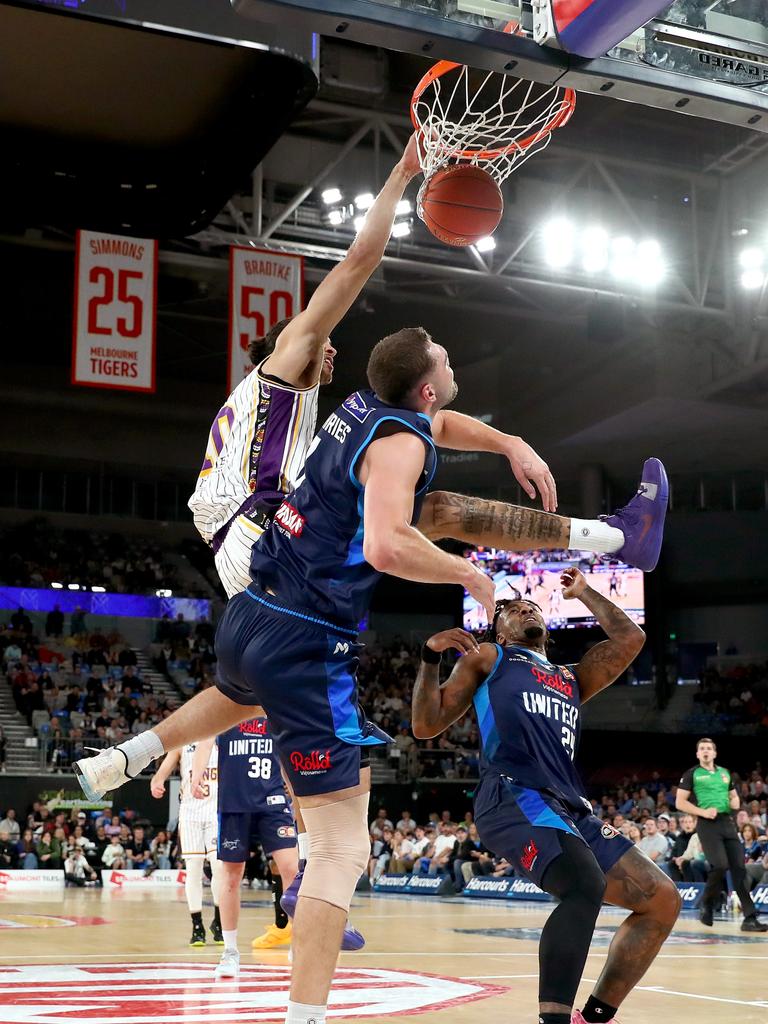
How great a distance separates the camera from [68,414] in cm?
3039

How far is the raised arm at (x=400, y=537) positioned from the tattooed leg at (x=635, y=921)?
1773 mm

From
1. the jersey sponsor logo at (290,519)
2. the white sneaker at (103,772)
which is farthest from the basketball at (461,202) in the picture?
the white sneaker at (103,772)

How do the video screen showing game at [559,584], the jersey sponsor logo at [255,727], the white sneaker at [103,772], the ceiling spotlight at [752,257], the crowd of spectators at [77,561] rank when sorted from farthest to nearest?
the crowd of spectators at [77,561] → the video screen showing game at [559,584] → the ceiling spotlight at [752,257] → the jersey sponsor logo at [255,727] → the white sneaker at [103,772]

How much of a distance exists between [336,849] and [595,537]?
153 cm

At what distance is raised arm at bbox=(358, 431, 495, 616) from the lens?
11.1ft

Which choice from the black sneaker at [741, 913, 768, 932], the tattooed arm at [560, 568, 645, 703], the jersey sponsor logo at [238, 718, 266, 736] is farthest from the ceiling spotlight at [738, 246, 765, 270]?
the tattooed arm at [560, 568, 645, 703]

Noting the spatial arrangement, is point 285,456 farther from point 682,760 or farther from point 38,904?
point 682,760

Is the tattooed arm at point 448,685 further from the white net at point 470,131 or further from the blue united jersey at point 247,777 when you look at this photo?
the blue united jersey at point 247,777

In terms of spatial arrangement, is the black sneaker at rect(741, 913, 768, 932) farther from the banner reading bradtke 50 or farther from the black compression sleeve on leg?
the banner reading bradtke 50

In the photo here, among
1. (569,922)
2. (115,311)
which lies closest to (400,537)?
(569,922)

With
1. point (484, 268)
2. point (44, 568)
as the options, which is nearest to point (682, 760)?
point (484, 268)

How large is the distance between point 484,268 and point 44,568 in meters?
17.3

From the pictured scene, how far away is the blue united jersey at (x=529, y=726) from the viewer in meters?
A: 4.86

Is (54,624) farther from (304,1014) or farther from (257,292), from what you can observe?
(304,1014)
